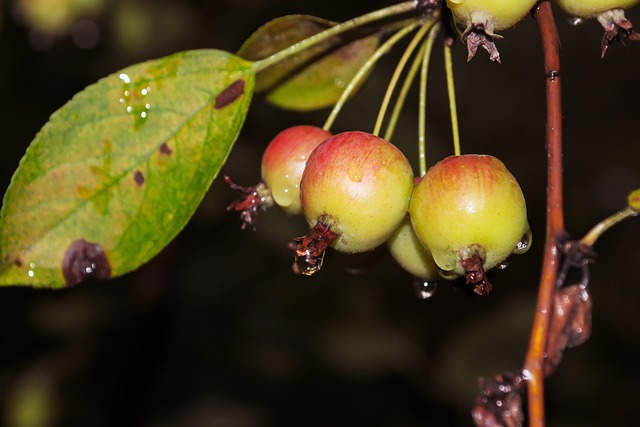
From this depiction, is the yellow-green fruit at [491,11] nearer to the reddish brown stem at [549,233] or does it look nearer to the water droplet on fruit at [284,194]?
the reddish brown stem at [549,233]

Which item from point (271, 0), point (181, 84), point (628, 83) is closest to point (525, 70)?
point (628, 83)

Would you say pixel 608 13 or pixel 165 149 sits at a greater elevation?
pixel 608 13

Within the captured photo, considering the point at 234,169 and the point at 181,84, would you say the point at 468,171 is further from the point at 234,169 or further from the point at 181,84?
the point at 234,169

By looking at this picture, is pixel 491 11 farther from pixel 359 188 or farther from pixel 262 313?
pixel 262 313

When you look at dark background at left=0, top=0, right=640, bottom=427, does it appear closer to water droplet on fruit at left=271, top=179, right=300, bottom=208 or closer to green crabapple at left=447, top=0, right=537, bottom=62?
water droplet on fruit at left=271, top=179, right=300, bottom=208

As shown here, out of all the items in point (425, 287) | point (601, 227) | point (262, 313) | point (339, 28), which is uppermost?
point (339, 28)

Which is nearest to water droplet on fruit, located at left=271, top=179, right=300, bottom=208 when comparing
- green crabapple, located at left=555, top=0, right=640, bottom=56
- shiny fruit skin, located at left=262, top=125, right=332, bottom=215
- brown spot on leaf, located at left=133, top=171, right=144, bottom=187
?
shiny fruit skin, located at left=262, top=125, right=332, bottom=215

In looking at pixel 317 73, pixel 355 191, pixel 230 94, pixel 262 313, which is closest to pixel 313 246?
pixel 355 191
